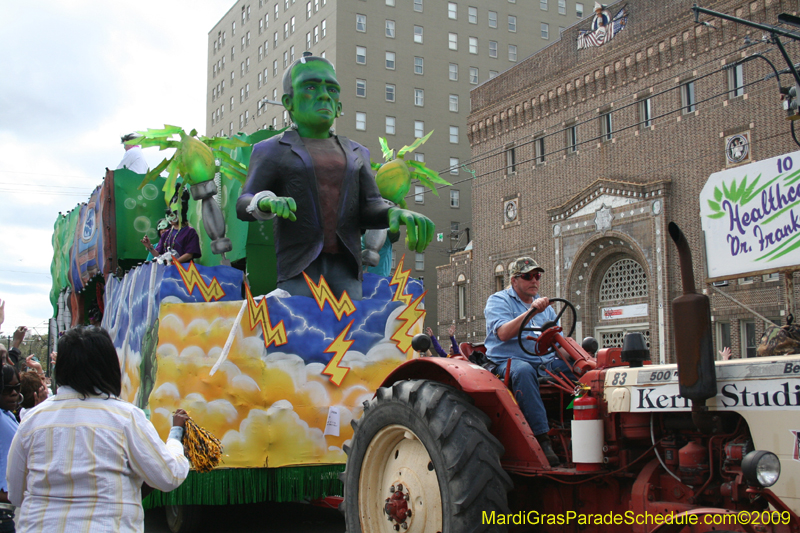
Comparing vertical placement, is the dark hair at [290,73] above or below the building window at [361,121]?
below

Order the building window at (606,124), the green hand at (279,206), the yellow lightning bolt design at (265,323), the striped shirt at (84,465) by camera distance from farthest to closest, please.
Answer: the building window at (606,124)
the green hand at (279,206)
the yellow lightning bolt design at (265,323)
the striped shirt at (84,465)

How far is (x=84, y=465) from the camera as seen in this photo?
2.66m

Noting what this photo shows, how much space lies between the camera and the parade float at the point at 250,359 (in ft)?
19.2

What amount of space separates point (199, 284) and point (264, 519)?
2.45 m

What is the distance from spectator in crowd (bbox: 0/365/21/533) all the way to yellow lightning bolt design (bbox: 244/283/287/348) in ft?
6.53

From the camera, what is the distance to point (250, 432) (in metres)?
5.86

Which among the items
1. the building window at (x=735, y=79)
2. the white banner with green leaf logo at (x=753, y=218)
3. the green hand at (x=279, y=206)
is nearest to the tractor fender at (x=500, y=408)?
the green hand at (x=279, y=206)

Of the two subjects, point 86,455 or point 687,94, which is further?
point 687,94

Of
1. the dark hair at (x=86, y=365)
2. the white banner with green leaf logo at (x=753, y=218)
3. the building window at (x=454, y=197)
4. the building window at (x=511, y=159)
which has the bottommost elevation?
the dark hair at (x=86, y=365)

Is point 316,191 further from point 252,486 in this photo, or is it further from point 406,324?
point 252,486

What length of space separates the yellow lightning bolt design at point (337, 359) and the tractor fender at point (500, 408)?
163 cm

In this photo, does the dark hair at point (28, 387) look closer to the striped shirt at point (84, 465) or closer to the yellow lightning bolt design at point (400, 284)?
the striped shirt at point (84, 465)

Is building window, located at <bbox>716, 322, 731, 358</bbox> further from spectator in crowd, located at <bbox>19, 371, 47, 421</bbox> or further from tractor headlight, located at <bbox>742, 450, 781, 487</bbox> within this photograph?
Result: spectator in crowd, located at <bbox>19, 371, 47, 421</bbox>

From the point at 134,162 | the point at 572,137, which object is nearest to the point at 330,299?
the point at 134,162
